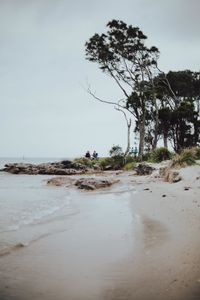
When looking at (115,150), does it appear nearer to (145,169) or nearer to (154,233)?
(145,169)

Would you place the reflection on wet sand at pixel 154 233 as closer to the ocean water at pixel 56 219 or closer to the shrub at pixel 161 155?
the ocean water at pixel 56 219

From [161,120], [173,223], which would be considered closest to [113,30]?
[161,120]

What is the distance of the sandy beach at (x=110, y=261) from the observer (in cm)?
247

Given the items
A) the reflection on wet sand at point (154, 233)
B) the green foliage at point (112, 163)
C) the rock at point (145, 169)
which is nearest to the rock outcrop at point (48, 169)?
the green foliage at point (112, 163)

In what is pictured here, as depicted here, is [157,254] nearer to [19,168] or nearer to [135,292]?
[135,292]

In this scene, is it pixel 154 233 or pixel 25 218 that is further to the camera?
pixel 25 218

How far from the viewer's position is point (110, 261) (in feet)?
10.6

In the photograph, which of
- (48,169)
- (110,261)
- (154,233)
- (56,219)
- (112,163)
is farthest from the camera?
(112,163)

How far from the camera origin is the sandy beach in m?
2.47

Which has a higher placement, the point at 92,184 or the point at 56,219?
the point at 92,184

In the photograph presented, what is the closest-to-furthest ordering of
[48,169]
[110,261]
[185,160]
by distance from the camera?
[110,261]
[185,160]
[48,169]

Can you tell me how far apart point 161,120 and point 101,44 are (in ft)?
27.8

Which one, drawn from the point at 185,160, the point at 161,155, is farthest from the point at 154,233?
the point at 161,155

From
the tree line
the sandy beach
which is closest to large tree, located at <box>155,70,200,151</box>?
the tree line
